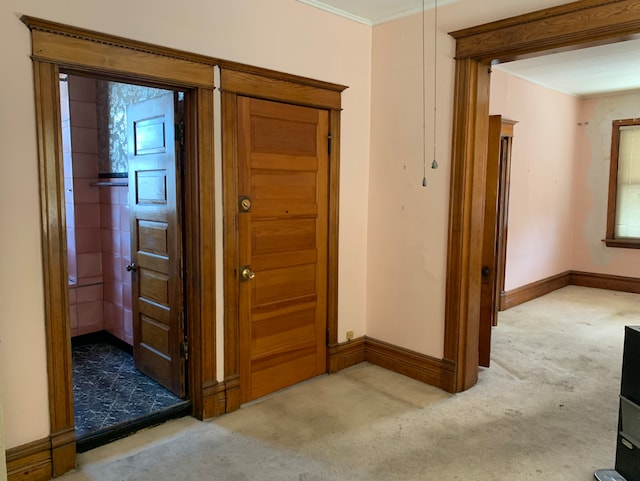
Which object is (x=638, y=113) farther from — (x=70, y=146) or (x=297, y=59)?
(x=70, y=146)

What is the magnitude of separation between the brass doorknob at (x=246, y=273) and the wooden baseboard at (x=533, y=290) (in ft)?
11.8

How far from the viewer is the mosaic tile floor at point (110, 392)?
2.94 meters

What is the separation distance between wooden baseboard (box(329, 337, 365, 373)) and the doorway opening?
119 centimetres

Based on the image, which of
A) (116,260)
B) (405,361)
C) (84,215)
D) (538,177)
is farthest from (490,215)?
(84,215)

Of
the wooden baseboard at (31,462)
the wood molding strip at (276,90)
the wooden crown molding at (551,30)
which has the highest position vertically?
the wooden crown molding at (551,30)

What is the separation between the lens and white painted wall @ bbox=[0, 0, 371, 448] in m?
2.18

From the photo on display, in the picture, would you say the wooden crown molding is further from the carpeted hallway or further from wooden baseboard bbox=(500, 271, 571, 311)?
wooden baseboard bbox=(500, 271, 571, 311)

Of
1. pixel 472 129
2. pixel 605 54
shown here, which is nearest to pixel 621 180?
pixel 605 54

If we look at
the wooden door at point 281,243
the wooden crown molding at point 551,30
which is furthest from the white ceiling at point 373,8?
the wooden door at point 281,243

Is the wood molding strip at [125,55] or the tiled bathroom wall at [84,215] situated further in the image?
the tiled bathroom wall at [84,215]

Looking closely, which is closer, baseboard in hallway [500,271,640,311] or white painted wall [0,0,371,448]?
white painted wall [0,0,371,448]

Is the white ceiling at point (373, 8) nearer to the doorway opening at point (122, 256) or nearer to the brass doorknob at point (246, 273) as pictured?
the doorway opening at point (122, 256)

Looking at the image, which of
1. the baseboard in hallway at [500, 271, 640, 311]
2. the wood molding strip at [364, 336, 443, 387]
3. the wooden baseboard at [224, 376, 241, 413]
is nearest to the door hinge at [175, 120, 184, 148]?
the wooden baseboard at [224, 376, 241, 413]

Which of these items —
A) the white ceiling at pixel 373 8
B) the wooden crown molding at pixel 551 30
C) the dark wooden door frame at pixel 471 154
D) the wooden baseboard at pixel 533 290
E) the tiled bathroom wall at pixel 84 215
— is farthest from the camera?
the wooden baseboard at pixel 533 290
